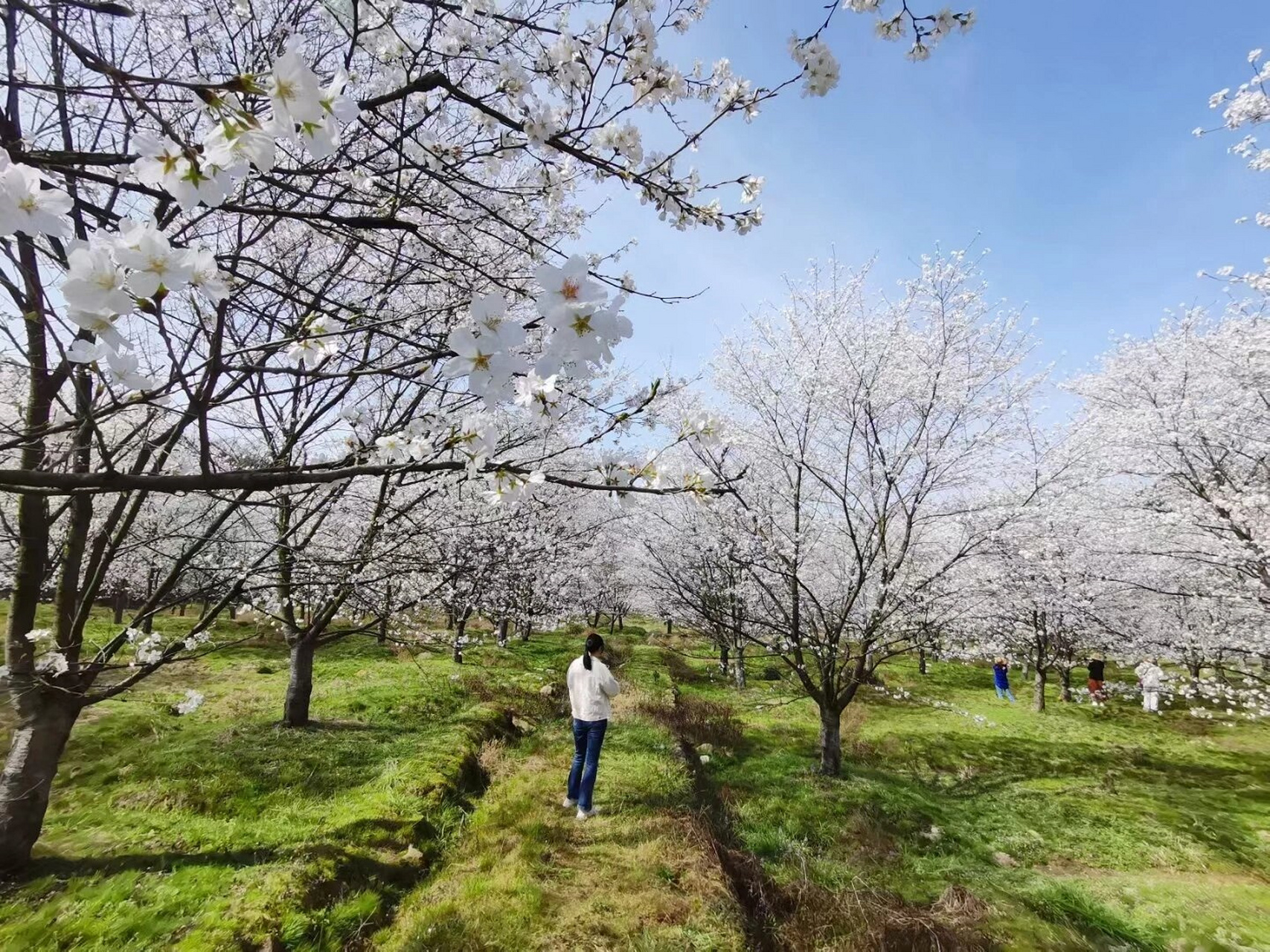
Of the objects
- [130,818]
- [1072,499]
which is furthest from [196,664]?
[1072,499]

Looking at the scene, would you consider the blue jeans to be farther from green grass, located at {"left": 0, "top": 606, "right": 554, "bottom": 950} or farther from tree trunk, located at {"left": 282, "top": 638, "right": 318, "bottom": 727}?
tree trunk, located at {"left": 282, "top": 638, "right": 318, "bottom": 727}

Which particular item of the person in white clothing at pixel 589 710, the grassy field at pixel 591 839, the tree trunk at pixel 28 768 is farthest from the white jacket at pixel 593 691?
the tree trunk at pixel 28 768

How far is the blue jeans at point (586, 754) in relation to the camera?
587cm

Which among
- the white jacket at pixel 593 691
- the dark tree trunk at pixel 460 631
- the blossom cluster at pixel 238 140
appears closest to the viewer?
the blossom cluster at pixel 238 140

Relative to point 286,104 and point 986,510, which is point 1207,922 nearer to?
point 986,510

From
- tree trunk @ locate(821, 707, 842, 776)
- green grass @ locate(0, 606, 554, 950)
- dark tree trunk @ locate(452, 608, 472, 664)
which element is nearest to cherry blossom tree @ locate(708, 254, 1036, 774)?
tree trunk @ locate(821, 707, 842, 776)

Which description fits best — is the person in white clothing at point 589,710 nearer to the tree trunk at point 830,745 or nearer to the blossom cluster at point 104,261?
the tree trunk at point 830,745

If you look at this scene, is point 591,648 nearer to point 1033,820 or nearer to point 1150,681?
point 1033,820

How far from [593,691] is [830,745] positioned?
4.71 metres

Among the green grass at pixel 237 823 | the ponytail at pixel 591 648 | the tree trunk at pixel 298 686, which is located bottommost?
the green grass at pixel 237 823

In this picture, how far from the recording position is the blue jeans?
587 cm

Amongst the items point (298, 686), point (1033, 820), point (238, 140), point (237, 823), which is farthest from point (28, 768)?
point (1033, 820)

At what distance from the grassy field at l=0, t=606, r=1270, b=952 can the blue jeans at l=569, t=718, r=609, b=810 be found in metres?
0.32

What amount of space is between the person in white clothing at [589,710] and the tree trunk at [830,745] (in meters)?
4.04
